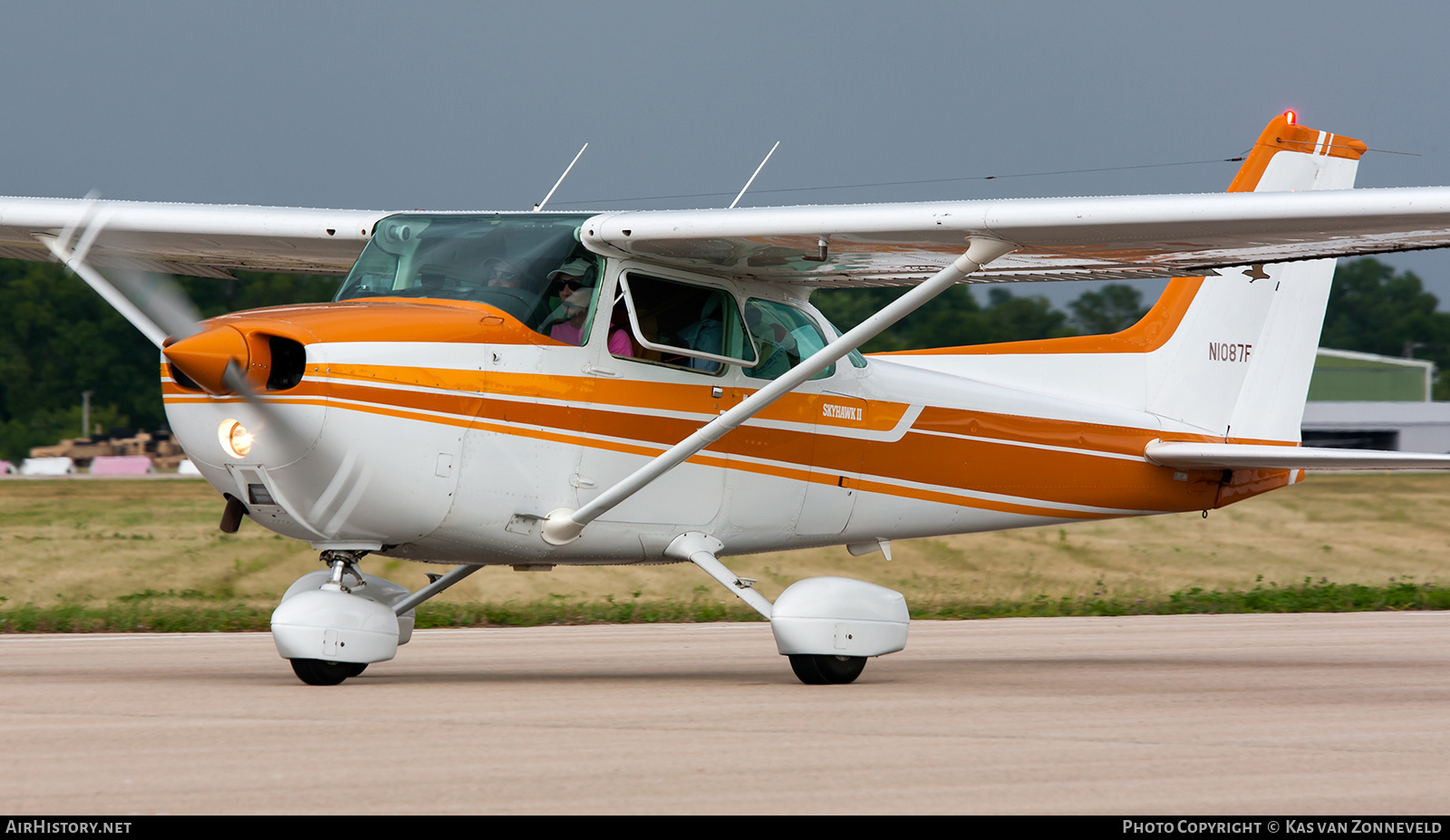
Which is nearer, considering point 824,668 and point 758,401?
point 758,401

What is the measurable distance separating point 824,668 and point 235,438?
3299mm

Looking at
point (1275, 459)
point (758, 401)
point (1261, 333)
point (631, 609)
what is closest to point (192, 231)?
point (758, 401)

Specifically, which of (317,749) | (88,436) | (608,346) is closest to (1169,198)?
(608,346)

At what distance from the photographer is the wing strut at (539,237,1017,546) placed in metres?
7.77

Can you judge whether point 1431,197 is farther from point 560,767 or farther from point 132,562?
point 132,562

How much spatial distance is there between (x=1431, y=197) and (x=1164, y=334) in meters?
4.21

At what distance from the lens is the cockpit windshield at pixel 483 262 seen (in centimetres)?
776

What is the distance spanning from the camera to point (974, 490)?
9.93 metres

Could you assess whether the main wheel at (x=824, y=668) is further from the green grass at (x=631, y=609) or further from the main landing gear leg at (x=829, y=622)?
the green grass at (x=631, y=609)

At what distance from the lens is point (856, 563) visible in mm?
19250

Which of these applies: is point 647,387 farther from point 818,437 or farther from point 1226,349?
point 1226,349

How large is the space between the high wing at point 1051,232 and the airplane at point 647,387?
0.02 meters

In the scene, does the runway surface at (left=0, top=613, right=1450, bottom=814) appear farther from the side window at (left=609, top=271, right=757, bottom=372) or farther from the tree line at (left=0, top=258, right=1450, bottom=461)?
the tree line at (left=0, top=258, right=1450, bottom=461)

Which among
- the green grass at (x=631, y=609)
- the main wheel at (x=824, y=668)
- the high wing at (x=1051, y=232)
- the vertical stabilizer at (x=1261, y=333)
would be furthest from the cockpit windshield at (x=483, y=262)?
the green grass at (x=631, y=609)
